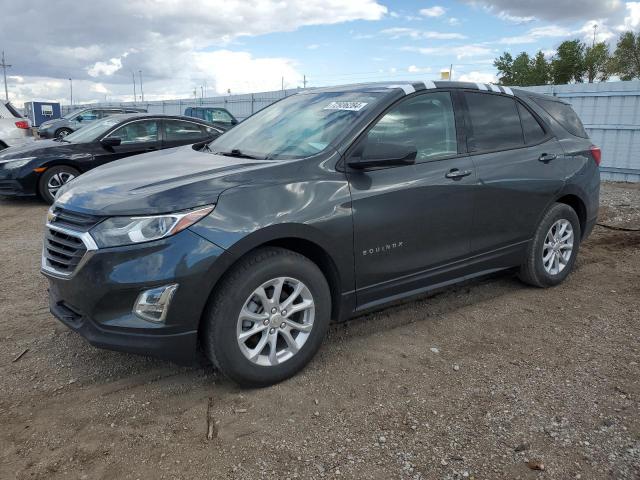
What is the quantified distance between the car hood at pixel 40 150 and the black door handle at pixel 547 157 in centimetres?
709

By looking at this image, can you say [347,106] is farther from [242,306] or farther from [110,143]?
[110,143]

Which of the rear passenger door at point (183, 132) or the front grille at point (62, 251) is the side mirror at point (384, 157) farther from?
the rear passenger door at point (183, 132)

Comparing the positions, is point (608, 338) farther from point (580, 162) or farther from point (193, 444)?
point (193, 444)

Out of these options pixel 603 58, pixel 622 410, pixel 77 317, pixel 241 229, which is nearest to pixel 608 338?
pixel 622 410

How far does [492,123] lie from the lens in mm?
4230

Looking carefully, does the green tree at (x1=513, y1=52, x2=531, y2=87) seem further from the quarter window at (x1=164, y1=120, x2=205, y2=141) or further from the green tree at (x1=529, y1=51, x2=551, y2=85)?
the quarter window at (x1=164, y1=120, x2=205, y2=141)

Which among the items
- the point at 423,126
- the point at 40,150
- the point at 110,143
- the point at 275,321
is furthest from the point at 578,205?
the point at 40,150

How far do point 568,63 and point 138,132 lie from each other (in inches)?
2140

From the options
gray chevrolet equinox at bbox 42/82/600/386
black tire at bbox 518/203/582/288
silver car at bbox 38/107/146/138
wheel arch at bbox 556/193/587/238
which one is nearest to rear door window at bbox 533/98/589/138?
gray chevrolet equinox at bbox 42/82/600/386

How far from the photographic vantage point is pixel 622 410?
9.61 ft

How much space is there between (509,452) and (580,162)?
3144 millimetres

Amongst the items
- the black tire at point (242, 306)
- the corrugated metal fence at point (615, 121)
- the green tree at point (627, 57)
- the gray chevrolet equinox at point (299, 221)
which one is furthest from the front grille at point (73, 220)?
A: the green tree at point (627, 57)

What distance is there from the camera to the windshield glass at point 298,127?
Answer: 3.50 metres

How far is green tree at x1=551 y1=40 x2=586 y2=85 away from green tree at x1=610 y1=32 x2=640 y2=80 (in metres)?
2.89
